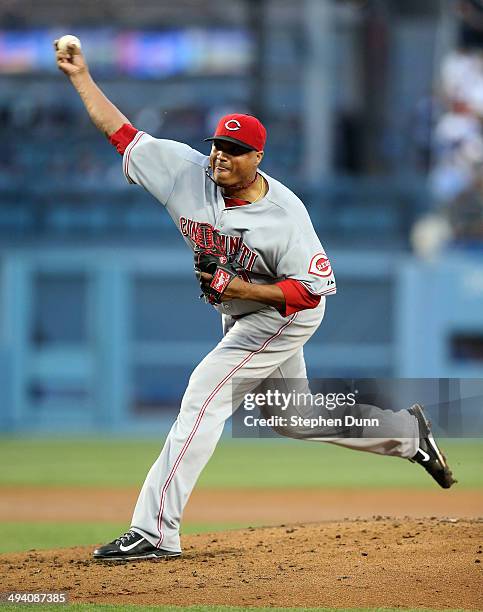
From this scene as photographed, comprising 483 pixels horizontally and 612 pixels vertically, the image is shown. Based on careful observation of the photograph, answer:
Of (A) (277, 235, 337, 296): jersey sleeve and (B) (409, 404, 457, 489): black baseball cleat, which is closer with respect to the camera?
(A) (277, 235, 337, 296): jersey sleeve

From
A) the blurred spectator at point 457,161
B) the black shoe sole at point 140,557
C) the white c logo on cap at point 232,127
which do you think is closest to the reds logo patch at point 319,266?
the white c logo on cap at point 232,127

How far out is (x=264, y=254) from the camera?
4.62 metres

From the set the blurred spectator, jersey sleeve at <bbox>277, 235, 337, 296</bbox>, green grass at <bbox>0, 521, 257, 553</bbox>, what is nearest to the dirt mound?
green grass at <bbox>0, 521, 257, 553</bbox>

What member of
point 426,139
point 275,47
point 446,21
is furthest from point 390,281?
point 275,47

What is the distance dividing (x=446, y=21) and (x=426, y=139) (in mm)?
2128

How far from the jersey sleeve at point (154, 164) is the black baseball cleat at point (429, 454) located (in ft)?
4.69

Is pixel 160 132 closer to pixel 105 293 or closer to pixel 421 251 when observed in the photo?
pixel 105 293

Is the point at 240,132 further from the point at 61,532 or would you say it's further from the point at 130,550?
the point at 61,532

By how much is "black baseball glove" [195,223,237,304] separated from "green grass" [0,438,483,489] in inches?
173

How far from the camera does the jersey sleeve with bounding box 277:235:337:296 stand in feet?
15.1

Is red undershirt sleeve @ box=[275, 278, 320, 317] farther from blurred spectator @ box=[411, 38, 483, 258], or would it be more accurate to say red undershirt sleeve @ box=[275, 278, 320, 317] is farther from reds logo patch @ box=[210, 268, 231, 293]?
blurred spectator @ box=[411, 38, 483, 258]

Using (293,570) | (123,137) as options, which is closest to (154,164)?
(123,137)

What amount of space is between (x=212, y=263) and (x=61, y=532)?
9.47 ft

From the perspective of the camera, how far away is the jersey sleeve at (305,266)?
15.1 feet
